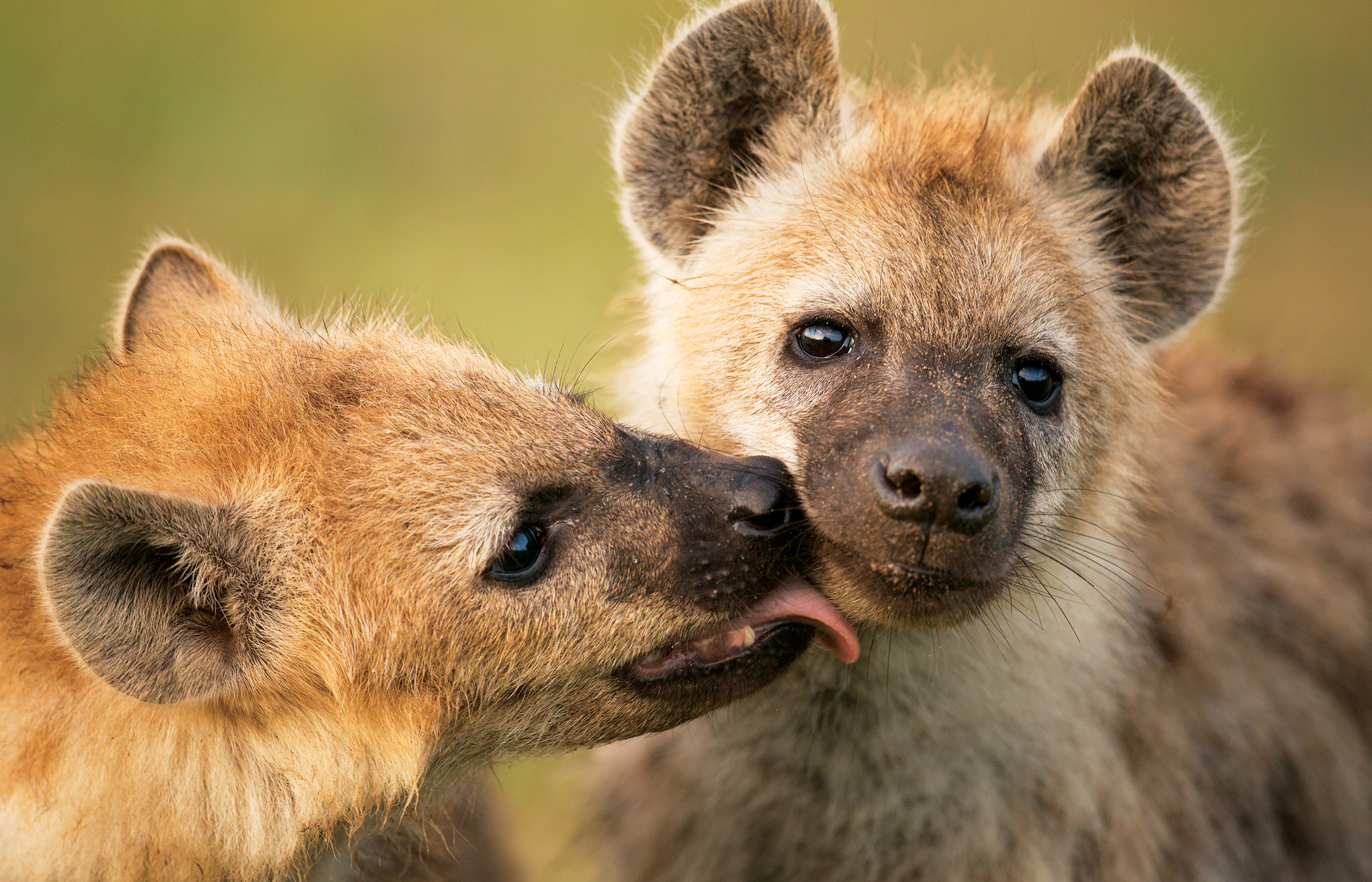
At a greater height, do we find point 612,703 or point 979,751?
point 612,703

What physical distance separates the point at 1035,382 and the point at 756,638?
970 mm

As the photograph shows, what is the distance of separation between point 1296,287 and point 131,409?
7.86m

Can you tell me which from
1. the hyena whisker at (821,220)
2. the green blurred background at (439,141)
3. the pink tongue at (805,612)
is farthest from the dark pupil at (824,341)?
the green blurred background at (439,141)

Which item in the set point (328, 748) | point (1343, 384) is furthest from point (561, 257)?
point (328, 748)

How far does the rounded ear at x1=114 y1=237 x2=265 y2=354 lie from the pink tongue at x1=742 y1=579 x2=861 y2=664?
1541 mm

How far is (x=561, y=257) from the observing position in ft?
27.2

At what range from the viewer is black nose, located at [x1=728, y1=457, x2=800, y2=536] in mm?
2803

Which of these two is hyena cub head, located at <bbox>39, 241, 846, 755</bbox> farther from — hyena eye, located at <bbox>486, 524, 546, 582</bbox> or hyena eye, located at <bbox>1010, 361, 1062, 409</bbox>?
hyena eye, located at <bbox>1010, 361, 1062, 409</bbox>

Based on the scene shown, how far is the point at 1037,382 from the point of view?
321cm

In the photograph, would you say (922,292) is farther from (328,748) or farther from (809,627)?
(328,748)

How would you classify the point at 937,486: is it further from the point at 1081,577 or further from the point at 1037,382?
the point at 1081,577

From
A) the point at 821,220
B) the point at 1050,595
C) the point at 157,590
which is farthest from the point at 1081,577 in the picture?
the point at 157,590

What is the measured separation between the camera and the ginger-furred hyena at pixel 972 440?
3096 millimetres

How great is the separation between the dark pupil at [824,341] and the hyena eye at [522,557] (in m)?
0.85
